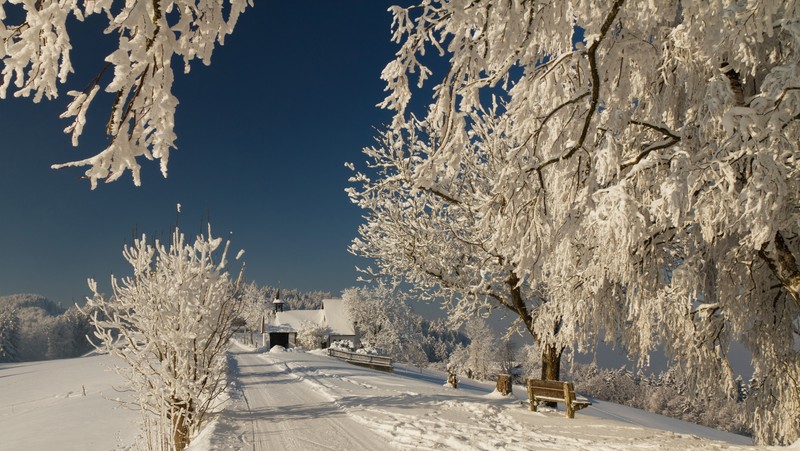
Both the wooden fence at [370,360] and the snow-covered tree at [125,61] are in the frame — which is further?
the wooden fence at [370,360]

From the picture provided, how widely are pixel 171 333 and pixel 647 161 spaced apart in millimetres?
8428

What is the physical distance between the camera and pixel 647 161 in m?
5.36

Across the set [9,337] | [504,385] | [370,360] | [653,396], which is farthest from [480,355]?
[9,337]

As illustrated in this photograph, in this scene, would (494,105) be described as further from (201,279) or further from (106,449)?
(106,449)

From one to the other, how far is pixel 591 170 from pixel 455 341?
382ft

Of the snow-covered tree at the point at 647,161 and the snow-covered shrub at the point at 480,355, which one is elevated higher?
the snow-covered tree at the point at 647,161

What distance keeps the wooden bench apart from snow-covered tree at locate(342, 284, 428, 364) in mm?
49836

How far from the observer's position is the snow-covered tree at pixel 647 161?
11.2ft

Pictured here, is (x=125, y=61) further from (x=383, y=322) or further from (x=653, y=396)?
(x=383, y=322)

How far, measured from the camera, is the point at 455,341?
381 ft

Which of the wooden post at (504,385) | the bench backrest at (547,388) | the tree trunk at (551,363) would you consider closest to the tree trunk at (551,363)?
the tree trunk at (551,363)

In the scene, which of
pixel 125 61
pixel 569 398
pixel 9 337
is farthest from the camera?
pixel 9 337

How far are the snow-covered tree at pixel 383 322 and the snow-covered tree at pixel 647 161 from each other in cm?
5226

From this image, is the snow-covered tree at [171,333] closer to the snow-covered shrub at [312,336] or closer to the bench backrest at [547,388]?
the bench backrest at [547,388]
